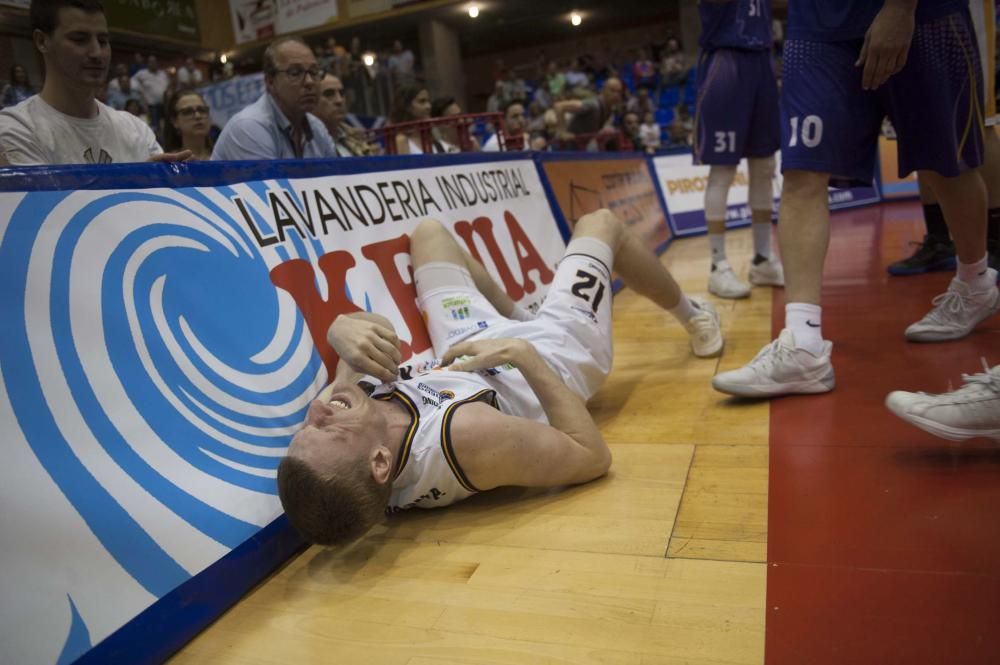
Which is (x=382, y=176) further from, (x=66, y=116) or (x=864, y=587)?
(x=864, y=587)

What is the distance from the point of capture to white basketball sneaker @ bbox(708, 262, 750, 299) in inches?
126

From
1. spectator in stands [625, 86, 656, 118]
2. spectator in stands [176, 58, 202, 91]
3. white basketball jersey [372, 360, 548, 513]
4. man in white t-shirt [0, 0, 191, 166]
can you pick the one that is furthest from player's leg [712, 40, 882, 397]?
spectator in stands [625, 86, 656, 118]

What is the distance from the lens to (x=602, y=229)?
210 centimetres

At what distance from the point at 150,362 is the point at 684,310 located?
1.70m

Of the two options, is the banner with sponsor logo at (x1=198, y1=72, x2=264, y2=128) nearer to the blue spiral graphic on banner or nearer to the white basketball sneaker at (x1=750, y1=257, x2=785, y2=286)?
the white basketball sneaker at (x1=750, y1=257, x2=785, y2=286)

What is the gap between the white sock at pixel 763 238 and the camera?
3.37 metres

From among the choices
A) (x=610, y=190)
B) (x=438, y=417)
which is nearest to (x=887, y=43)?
(x=438, y=417)

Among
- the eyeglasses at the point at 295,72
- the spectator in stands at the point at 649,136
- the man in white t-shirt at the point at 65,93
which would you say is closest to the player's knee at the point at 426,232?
the man in white t-shirt at the point at 65,93

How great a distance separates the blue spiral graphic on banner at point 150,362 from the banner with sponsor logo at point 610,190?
7.42ft

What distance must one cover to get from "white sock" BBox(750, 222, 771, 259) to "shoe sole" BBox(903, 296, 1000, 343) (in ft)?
4.11

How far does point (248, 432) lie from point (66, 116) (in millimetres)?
1446

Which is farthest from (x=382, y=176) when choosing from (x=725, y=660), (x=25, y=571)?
(x=725, y=660)

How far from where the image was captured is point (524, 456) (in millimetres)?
1373

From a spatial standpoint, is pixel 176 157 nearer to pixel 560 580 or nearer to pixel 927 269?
pixel 560 580
